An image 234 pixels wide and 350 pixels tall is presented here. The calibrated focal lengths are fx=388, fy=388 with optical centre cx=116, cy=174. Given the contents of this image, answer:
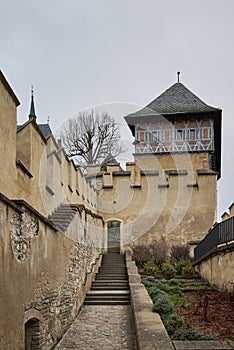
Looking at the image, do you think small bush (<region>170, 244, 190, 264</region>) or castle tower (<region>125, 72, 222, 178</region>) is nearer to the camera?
small bush (<region>170, 244, 190, 264</region>)

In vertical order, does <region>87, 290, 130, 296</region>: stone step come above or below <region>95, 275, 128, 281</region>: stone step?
below

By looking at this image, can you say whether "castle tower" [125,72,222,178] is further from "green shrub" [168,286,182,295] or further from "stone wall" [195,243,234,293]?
"green shrub" [168,286,182,295]

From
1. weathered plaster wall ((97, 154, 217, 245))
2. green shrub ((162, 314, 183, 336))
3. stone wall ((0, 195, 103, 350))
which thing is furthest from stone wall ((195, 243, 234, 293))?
weathered plaster wall ((97, 154, 217, 245))

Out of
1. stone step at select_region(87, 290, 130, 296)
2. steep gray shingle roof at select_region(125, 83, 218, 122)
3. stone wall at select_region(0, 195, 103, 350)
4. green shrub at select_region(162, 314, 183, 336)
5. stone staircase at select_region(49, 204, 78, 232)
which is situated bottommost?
stone step at select_region(87, 290, 130, 296)

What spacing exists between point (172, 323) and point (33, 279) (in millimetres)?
2346

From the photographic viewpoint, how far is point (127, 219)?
73.1 ft

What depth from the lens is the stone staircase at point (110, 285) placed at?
450 inches

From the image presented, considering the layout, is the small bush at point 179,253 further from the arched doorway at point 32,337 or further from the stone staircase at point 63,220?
the arched doorway at point 32,337

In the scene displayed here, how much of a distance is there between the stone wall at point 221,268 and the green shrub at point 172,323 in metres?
3.05

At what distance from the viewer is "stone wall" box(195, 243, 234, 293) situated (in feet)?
30.2

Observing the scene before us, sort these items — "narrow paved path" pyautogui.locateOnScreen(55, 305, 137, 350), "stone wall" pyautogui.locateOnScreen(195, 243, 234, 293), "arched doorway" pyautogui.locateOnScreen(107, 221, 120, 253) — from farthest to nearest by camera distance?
1. "arched doorway" pyautogui.locateOnScreen(107, 221, 120, 253)
2. "stone wall" pyautogui.locateOnScreen(195, 243, 234, 293)
3. "narrow paved path" pyautogui.locateOnScreen(55, 305, 137, 350)

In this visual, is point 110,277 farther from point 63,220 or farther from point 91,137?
point 91,137

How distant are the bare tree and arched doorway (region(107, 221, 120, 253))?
27.9 ft

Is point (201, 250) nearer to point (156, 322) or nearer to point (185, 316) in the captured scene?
point (185, 316)
